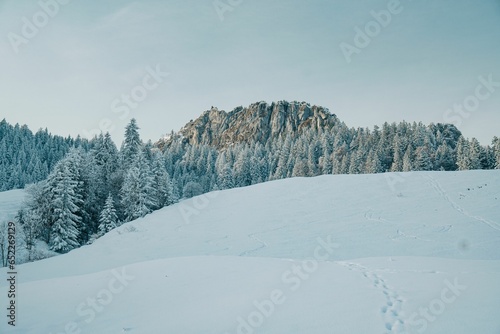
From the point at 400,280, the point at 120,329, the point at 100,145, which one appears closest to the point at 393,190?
the point at 400,280

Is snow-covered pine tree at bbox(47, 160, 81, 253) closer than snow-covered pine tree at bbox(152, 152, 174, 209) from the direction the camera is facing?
Yes

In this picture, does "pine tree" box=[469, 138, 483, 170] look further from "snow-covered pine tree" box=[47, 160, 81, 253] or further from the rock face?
the rock face

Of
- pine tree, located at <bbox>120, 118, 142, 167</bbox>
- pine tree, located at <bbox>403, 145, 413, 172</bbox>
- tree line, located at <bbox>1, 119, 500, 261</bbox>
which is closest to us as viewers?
tree line, located at <bbox>1, 119, 500, 261</bbox>

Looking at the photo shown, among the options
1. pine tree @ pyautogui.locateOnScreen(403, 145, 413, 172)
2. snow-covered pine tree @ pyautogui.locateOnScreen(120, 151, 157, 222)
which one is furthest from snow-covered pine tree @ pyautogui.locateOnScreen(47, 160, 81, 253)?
pine tree @ pyautogui.locateOnScreen(403, 145, 413, 172)

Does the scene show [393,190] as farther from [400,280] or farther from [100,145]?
[100,145]

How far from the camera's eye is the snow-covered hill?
596 cm

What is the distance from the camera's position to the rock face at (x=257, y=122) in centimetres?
16325

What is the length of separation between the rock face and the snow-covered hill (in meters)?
134

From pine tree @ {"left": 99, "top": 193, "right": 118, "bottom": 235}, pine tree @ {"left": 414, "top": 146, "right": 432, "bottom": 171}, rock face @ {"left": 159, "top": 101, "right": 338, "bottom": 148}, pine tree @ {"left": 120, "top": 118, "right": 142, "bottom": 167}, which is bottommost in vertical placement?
pine tree @ {"left": 99, "top": 193, "right": 118, "bottom": 235}

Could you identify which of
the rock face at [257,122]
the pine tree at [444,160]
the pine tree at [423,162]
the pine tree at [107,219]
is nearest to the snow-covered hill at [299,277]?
the pine tree at [107,219]

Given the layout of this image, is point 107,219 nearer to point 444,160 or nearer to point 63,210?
point 63,210

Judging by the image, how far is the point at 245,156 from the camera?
86.9 meters

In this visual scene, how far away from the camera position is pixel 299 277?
909 centimetres

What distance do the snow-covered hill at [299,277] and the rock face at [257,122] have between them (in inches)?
→ 5292
